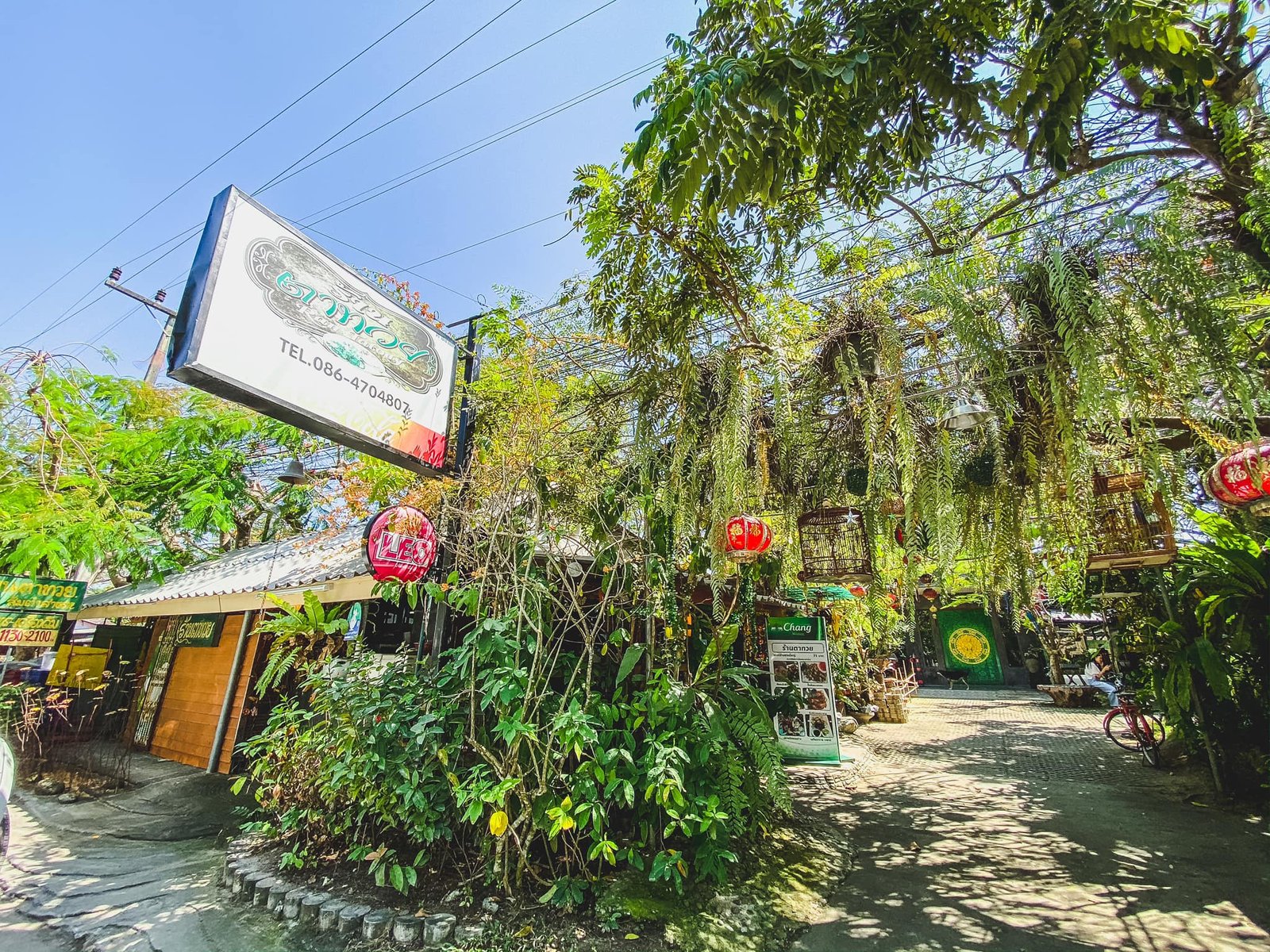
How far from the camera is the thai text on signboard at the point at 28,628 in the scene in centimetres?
620

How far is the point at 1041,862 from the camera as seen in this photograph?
3.86 meters

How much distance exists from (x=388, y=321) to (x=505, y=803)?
122 inches

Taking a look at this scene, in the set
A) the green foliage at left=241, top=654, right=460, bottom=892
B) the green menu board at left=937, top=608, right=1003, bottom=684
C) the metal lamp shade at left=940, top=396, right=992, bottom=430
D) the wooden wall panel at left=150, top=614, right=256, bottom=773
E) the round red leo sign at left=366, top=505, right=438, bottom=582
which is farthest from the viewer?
the green menu board at left=937, top=608, right=1003, bottom=684

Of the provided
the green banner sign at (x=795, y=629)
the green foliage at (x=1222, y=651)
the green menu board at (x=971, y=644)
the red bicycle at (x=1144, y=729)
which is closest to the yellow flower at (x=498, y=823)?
the green banner sign at (x=795, y=629)

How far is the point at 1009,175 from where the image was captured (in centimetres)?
287

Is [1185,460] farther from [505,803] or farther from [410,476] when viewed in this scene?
[410,476]

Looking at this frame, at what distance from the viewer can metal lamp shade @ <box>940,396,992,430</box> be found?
10.6 ft

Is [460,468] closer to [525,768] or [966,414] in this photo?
[525,768]

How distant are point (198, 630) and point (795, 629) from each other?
26.6 feet

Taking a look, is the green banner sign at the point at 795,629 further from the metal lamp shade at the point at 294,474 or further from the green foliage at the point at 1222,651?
the metal lamp shade at the point at 294,474

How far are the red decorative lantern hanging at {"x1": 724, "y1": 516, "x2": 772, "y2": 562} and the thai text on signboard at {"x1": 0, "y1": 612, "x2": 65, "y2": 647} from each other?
26.1ft

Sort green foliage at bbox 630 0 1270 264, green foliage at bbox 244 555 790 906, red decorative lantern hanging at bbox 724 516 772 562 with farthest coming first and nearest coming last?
red decorative lantern hanging at bbox 724 516 772 562, green foliage at bbox 244 555 790 906, green foliage at bbox 630 0 1270 264

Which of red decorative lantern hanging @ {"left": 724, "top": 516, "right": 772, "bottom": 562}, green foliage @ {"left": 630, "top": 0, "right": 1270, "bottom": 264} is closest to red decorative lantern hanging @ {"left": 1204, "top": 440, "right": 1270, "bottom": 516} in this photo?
green foliage @ {"left": 630, "top": 0, "right": 1270, "bottom": 264}

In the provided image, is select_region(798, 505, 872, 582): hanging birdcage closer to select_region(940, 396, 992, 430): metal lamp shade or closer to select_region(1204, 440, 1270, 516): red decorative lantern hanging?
select_region(940, 396, 992, 430): metal lamp shade
